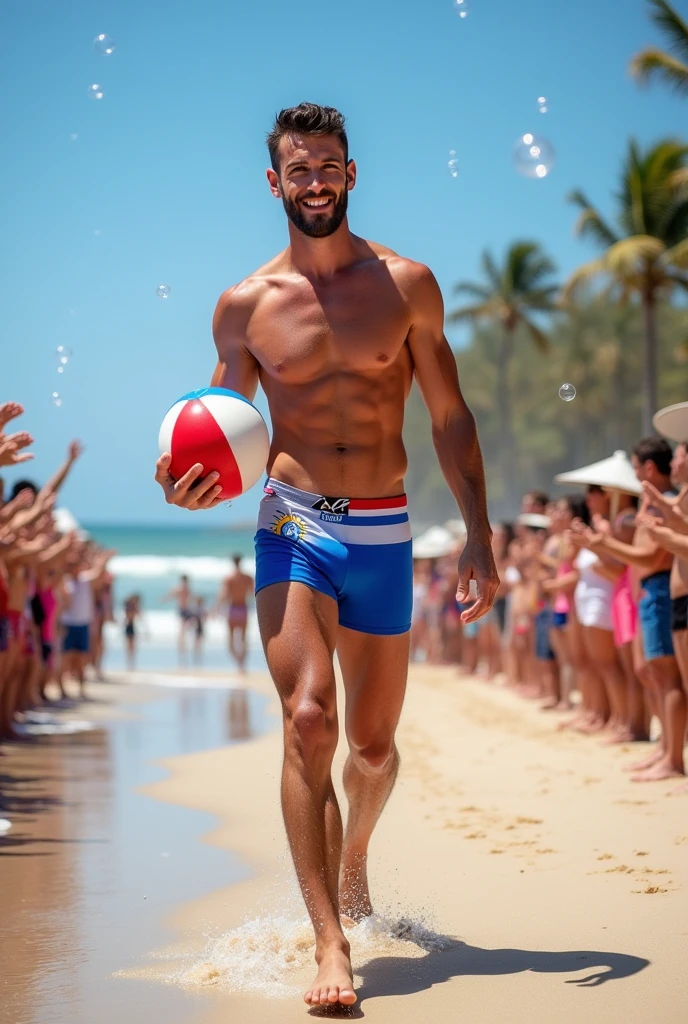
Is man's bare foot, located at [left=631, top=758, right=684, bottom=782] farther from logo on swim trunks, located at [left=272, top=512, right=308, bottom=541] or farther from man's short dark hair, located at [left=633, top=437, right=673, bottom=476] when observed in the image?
logo on swim trunks, located at [left=272, top=512, right=308, bottom=541]

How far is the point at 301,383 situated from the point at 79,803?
175 inches

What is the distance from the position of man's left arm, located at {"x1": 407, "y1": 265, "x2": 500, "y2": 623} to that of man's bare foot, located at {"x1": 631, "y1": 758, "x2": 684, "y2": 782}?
3.98 meters

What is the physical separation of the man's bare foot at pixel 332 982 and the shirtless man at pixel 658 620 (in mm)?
4618

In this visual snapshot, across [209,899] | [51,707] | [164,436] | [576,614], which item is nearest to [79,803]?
[209,899]

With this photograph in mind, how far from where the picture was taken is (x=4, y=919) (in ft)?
16.5

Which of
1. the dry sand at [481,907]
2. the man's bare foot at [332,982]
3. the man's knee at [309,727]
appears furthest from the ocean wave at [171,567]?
the man's bare foot at [332,982]

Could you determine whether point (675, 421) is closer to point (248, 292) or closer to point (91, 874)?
point (248, 292)

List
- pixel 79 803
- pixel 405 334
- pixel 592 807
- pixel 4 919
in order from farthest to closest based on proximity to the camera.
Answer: pixel 79 803 < pixel 592 807 < pixel 4 919 < pixel 405 334

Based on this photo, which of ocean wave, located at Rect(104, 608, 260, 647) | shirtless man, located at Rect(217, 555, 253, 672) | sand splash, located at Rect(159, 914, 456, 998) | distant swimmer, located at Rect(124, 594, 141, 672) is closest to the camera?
sand splash, located at Rect(159, 914, 456, 998)

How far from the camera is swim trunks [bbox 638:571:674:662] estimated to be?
27.4ft

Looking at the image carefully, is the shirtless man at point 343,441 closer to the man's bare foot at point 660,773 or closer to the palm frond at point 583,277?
the man's bare foot at point 660,773

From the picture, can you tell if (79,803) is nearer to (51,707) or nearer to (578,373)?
(51,707)

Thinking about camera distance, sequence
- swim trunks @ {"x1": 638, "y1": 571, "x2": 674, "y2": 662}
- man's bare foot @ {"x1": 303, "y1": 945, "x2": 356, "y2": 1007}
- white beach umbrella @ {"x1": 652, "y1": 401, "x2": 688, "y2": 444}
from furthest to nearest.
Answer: swim trunks @ {"x1": 638, "y1": 571, "x2": 674, "y2": 662}
white beach umbrella @ {"x1": 652, "y1": 401, "x2": 688, "y2": 444}
man's bare foot @ {"x1": 303, "y1": 945, "x2": 356, "y2": 1007}

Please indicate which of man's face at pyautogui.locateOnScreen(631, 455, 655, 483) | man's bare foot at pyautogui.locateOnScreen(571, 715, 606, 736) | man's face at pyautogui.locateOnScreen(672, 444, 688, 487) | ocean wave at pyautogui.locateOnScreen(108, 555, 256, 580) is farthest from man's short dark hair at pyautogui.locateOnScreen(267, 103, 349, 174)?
ocean wave at pyautogui.locateOnScreen(108, 555, 256, 580)
